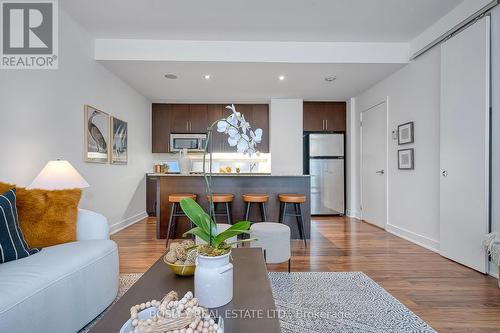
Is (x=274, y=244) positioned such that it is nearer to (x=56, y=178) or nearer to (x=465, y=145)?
(x=56, y=178)

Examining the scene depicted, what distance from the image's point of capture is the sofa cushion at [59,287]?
114 cm

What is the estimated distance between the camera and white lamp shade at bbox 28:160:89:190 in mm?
2271

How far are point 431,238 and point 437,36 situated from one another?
252cm

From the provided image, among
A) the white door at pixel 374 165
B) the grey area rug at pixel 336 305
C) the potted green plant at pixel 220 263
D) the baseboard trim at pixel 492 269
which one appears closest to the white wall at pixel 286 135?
the white door at pixel 374 165

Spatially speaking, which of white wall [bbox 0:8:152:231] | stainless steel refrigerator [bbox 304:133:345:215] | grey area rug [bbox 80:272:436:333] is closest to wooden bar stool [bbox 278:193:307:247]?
grey area rug [bbox 80:272:436:333]

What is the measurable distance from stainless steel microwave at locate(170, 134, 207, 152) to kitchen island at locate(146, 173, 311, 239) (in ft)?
7.35

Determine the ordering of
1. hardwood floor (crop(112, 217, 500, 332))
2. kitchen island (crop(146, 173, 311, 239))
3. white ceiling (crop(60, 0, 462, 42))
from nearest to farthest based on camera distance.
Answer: hardwood floor (crop(112, 217, 500, 332)) < white ceiling (crop(60, 0, 462, 42)) < kitchen island (crop(146, 173, 311, 239))

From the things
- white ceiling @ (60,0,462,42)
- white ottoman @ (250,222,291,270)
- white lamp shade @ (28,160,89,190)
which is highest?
white ceiling @ (60,0,462,42)

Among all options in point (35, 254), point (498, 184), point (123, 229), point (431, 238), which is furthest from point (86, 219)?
point (431, 238)

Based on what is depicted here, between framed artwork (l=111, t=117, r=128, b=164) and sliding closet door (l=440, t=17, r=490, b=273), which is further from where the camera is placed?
framed artwork (l=111, t=117, r=128, b=164)

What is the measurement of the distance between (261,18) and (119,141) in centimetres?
296

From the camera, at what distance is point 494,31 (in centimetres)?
246

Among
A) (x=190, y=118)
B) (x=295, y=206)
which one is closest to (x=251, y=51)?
(x=295, y=206)

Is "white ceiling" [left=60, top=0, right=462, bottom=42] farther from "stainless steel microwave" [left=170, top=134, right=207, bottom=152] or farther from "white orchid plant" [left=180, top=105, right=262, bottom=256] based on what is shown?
"stainless steel microwave" [left=170, top=134, right=207, bottom=152]
